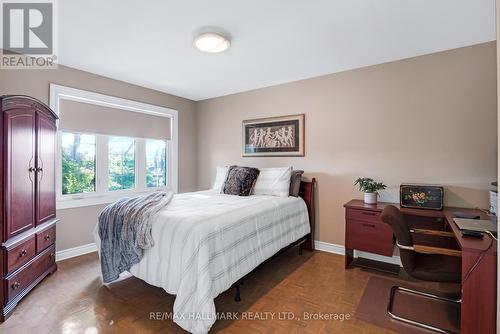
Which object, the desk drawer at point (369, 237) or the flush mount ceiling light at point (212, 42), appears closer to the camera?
the flush mount ceiling light at point (212, 42)

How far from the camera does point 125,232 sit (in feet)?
6.86

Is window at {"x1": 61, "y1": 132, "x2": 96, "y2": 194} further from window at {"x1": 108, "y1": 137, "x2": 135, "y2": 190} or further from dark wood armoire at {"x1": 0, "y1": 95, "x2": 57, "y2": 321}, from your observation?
dark wood armoire at {"x1": 0, "y1": 95, "x2": 57, "y2": 321}

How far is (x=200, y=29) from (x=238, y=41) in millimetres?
388

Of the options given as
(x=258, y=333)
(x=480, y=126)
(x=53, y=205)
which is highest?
(x=480, y=126)

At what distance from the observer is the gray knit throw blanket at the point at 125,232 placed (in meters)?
1.98

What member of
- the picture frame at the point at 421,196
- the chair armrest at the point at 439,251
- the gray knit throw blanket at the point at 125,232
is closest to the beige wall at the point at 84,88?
the gray knit throw blanket at the point at 125,232

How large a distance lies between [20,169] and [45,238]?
79 centimetres

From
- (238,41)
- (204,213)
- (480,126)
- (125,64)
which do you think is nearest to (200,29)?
(238,41)

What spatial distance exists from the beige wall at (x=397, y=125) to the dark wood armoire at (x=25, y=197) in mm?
2641

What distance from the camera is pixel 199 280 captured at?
5.44 feet

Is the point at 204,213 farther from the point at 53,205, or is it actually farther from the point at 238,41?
the point at 53,205

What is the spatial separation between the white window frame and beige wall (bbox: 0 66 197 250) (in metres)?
0.07

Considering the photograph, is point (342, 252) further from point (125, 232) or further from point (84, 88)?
point (84, 88)

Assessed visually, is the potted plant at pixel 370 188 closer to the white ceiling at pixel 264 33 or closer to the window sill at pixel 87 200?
the white ceiling at pixel 264 33
